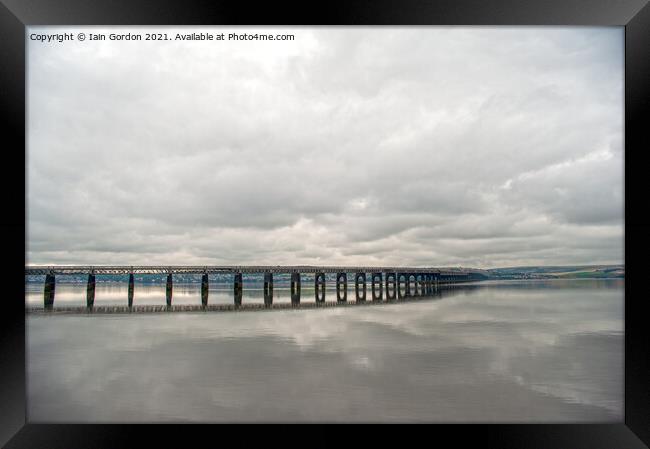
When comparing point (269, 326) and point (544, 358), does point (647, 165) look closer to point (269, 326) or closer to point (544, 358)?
point (544, 358)

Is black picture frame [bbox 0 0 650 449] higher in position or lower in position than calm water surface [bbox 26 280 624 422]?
higher

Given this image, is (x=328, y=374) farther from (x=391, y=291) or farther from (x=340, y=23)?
(x=391, y=291)

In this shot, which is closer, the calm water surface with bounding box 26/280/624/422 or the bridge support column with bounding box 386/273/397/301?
the calm water surface with bounding box 26/280/624/422

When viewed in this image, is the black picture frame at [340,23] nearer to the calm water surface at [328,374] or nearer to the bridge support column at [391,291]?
the calm water surface at [328,374]

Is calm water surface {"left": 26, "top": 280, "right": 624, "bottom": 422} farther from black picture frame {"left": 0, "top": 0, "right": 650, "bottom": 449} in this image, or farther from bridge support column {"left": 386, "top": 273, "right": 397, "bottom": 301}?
bridge support column {"left": 386, "top": 273, "right": 397, "bottom": 301}

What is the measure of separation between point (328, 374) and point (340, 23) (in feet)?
35.7

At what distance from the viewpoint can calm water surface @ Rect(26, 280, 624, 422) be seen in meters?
11.5

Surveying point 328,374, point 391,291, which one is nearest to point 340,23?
point 328,374

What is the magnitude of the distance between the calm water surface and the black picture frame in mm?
1415

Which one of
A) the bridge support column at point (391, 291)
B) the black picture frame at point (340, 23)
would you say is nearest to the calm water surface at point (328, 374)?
the black picture frame at point (340, 23)

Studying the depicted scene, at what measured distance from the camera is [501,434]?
321 inches

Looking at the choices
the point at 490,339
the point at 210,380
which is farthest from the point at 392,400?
the point at 490,339

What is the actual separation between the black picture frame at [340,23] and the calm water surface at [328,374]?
1415 millimetres


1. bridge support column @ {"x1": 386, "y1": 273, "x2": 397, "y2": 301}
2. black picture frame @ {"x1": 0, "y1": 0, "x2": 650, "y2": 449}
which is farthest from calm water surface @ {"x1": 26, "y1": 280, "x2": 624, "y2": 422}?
bridge support column @ {"x1": 386, "y1": 273, "x2": 397, "y2": 301}
